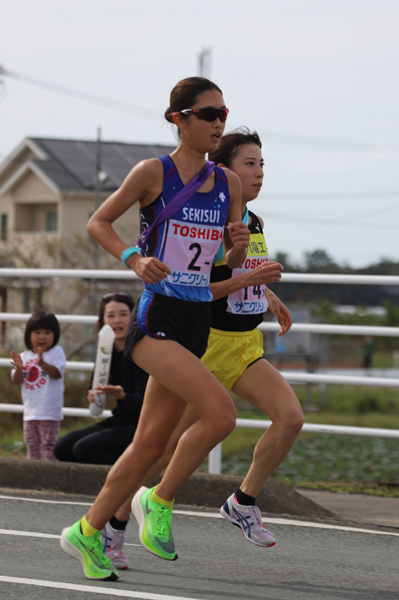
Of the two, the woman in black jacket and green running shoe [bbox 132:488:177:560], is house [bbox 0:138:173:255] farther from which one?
green running shoe [bbox 132:488:177:560]

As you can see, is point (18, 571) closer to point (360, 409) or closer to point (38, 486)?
point (38, 486)

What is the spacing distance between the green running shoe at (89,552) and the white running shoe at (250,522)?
2.05ft

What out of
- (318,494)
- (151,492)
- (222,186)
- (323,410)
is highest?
(222,186)

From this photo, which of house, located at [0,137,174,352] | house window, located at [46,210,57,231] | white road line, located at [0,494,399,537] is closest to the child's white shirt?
white road line, located at [0,494,399,537]

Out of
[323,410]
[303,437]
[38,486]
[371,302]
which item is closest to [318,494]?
[38,486]

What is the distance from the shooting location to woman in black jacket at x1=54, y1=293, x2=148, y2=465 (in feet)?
22.8

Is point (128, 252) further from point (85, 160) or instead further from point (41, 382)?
point (85, 160)

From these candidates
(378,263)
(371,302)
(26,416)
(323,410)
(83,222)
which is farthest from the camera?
(371,302)

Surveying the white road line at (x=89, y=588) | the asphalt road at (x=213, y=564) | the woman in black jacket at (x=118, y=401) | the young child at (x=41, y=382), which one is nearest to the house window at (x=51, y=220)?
the young child at (x=41, y=382)

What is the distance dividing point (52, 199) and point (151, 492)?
49.6 metres

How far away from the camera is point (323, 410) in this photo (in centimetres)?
2591

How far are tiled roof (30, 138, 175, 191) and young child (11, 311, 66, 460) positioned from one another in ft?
142

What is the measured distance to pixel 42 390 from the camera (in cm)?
748

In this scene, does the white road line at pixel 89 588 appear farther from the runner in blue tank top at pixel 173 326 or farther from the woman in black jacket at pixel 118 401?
the woman in black jacket at pixel 118 401
